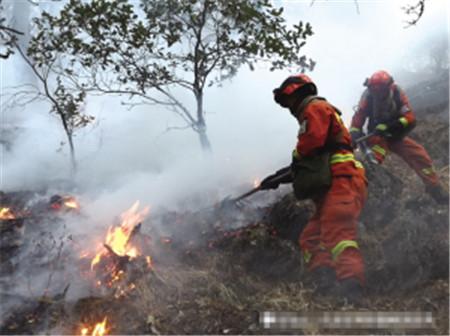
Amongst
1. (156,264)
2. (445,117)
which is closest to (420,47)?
(445,117)

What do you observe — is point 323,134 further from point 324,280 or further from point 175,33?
point 175,33

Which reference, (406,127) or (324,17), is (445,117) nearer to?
(406,127)

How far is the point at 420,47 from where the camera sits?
65.4 feet

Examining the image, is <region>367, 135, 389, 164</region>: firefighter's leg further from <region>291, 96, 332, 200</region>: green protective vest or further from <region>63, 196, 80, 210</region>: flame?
<region>63, 196, 80, 210</region>: flame

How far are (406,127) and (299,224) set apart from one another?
2060 millimetres

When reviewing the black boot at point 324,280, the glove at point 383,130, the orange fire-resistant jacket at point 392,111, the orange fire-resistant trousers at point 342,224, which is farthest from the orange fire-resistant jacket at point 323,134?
the orange fire-resistant jacket at point 392,111

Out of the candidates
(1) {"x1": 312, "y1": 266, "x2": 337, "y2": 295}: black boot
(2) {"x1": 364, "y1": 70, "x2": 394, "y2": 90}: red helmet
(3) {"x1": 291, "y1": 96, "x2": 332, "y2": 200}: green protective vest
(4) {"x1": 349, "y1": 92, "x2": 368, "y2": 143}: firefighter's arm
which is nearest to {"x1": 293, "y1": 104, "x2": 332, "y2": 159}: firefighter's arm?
(3) {"x1": 291, "y1": 96, "x2": 332, "y2": 200}: green protective vest

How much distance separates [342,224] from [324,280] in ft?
2.43

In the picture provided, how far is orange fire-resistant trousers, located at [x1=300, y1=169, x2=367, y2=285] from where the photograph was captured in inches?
158

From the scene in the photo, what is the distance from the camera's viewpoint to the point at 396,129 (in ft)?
18.7

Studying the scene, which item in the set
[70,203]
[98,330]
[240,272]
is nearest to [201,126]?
[70,203]

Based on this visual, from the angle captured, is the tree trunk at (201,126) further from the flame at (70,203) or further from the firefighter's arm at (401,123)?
the firefighter's arm at (401,123)

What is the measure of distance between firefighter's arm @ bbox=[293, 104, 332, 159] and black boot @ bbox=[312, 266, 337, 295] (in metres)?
1.33

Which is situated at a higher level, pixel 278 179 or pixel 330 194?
pixel 278 179
